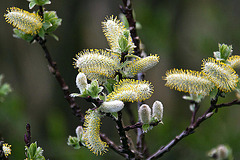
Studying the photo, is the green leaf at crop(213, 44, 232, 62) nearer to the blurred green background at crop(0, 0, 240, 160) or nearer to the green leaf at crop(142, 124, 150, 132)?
the green leaf at crop(142, 124, 150, 132)

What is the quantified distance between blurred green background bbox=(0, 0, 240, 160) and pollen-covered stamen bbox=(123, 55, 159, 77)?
83.5 inches

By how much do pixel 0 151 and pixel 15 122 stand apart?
2.67 metres

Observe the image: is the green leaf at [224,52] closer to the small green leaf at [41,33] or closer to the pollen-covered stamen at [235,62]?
the pollen-covered stamen at [235,62]

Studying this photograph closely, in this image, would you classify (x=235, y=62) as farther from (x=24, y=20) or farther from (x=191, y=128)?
(x=24, y=20)

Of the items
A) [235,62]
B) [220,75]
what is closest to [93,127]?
[220,75]

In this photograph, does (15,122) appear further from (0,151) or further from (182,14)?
(182,14)

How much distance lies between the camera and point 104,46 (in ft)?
16.6

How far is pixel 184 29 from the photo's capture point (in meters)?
6.11

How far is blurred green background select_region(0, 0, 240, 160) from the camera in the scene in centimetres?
362

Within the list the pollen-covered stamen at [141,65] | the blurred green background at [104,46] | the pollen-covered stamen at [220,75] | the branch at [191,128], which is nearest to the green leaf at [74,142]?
the branch at [191,128]

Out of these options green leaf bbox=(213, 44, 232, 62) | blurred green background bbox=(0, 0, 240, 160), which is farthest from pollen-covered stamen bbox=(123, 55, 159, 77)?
blurred green background bbox=(0, 0, 240, 160)

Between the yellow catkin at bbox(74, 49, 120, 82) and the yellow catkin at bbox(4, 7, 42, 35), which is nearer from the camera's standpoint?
the yellow catkin at bbox(74, 49, 120, 82)

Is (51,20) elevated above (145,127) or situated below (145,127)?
above

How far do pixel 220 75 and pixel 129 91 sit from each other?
1.24ft
